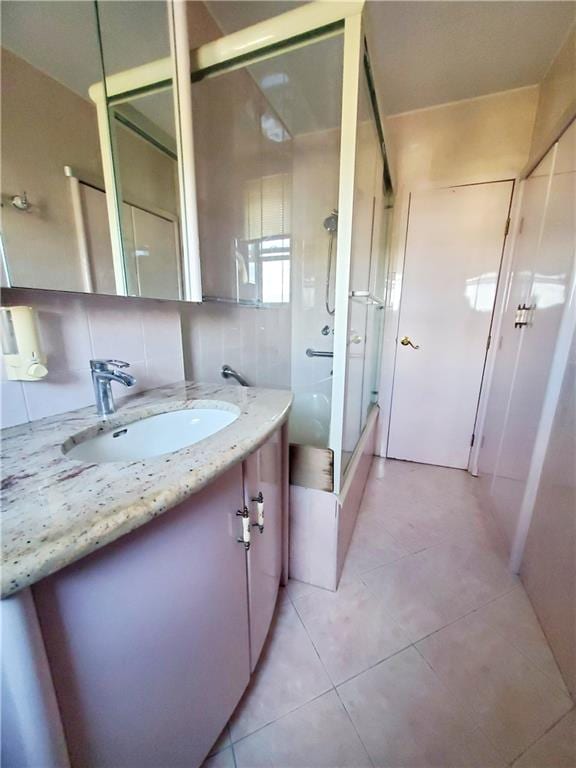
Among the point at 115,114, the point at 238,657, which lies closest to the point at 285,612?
the point at 238,657

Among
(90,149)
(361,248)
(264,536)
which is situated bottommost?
(264,536)

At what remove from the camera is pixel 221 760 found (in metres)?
0.78

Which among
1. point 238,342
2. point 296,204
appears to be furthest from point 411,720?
point 296,204

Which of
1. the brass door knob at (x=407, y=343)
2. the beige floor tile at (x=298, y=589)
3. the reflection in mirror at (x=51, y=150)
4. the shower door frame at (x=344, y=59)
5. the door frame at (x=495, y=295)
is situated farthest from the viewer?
the brass door knob at (x=407, y=343)

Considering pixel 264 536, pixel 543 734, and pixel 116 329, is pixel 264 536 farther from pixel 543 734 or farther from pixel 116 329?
pixel 543 734

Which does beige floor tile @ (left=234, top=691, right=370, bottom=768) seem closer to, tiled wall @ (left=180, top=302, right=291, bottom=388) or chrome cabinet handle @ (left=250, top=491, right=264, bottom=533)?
chrome cabinet handle @ (left=250, top=491, right=264, bottom=533)

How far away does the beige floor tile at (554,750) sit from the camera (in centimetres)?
78

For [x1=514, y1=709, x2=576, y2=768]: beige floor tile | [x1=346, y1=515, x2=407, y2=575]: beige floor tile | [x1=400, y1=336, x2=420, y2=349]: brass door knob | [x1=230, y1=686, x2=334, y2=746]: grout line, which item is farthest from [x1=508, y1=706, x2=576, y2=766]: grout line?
[x1=400, y1=336, x2=420, y2=349]: brass door knob

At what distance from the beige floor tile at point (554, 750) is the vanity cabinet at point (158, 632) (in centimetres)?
81

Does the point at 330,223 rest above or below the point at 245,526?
above

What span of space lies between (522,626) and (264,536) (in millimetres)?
1113

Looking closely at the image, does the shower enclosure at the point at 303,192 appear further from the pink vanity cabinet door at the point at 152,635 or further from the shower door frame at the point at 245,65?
the pink vanity cabinet door at the point at 152,635

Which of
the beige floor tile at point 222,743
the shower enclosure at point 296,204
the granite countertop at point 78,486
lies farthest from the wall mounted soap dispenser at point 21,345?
the beige floor tile at point 222,743

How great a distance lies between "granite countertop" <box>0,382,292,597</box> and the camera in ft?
1.11
